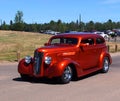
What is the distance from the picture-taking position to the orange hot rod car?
1351cm

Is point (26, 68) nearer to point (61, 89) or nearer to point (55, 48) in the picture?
point (55, 48)

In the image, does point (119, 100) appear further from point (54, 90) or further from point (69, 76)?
point (69, 76)

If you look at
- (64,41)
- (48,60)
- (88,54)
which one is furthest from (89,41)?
(48,60)

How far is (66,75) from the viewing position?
13.7m

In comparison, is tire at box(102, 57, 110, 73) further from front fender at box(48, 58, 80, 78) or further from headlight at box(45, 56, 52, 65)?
headlight at box(45, 56, 52, 65)

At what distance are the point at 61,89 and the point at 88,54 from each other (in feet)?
10.9

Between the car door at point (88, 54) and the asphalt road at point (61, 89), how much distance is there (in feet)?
1.82

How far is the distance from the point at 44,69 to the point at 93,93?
106 inches

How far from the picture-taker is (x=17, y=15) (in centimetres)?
11656

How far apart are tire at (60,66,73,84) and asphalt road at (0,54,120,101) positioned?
0.19 m

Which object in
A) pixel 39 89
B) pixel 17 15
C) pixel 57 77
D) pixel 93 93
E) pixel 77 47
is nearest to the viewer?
pixel 93 93

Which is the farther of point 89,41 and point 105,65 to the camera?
point 105,65

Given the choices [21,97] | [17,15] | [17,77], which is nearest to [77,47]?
[17,77]

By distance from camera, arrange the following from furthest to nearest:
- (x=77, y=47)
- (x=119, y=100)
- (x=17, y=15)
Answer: (x=17, y=15), (x=77, y=47), (x=119, y=100)
